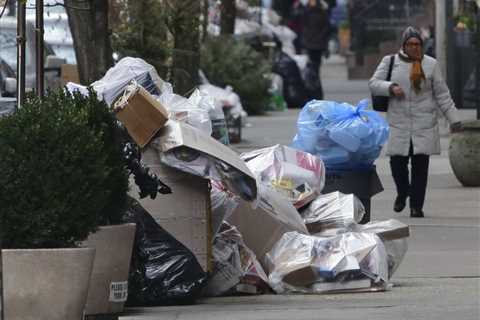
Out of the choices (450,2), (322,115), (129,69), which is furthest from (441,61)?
(129,69)

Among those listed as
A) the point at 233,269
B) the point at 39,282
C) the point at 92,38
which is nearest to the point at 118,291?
the point at 39,282

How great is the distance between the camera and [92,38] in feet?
41.6

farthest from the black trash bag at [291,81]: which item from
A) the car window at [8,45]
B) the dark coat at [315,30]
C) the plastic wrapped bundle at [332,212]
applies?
the plastic wrapped bundle at [332,212]

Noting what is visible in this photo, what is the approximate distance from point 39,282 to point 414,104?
624 cm

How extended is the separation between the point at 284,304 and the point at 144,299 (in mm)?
852

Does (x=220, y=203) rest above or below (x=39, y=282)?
above

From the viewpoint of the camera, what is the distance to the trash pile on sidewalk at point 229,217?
8938mm

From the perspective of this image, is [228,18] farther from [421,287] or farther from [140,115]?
[140,115]

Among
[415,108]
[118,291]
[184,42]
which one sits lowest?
[118,291]

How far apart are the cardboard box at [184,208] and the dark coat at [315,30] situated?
2474 centimetres

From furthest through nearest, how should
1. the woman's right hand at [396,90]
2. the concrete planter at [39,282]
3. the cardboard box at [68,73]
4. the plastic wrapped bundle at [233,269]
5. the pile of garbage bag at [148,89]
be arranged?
the cardboard box at [68,73] → the woman's right hand at [396,90] → the pile of garbage bag at [148,89] → the plastic wrapped bundle at [233,269] → the concrete planter at [39,282]

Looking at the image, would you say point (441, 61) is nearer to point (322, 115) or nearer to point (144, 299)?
point (322, 115)

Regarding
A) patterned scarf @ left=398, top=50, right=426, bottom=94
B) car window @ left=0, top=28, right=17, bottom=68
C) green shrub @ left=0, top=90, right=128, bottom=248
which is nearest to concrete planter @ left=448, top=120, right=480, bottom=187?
patterned scarf @ left=398, top=50, right=426, bottom=94

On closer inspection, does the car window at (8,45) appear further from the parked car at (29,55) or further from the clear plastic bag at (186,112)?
the clear plastic bag at (186,112)
